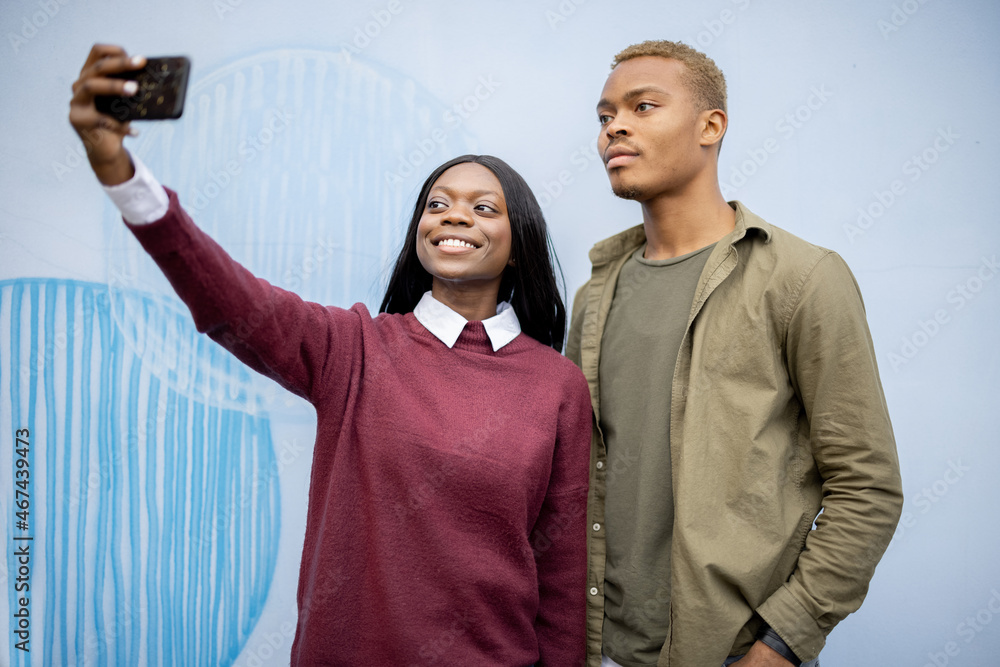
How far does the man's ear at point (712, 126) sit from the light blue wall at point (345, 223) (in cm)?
54

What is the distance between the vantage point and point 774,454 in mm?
1395

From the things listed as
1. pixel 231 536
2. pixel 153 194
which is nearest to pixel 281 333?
pixel 153 194

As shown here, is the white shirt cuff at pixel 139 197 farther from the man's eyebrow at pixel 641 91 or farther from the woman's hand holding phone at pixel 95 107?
the man's eyebrow at pixel 641 91

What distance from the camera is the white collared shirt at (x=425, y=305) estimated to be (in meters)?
0.99

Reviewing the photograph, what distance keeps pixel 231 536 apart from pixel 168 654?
0.37 m

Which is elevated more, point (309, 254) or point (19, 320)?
point (309, 254)

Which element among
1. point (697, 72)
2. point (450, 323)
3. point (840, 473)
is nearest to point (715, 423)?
point (840, 473)

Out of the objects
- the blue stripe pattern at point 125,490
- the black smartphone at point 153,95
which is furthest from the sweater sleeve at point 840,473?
the blue stripe pattern at point 125,490

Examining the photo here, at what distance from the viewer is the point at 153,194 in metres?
1.00

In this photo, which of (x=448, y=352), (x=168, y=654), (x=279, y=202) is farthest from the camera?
(x=279, y=202)

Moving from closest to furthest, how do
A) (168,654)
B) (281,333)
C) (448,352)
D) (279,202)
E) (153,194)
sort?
(153,194)
(281,333)
(448,352)
(168,654)
(279,202)

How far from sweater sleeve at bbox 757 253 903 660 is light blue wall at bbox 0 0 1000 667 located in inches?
31.4

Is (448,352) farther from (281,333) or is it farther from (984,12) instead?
(984,12)

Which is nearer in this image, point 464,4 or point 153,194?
point 153,194
